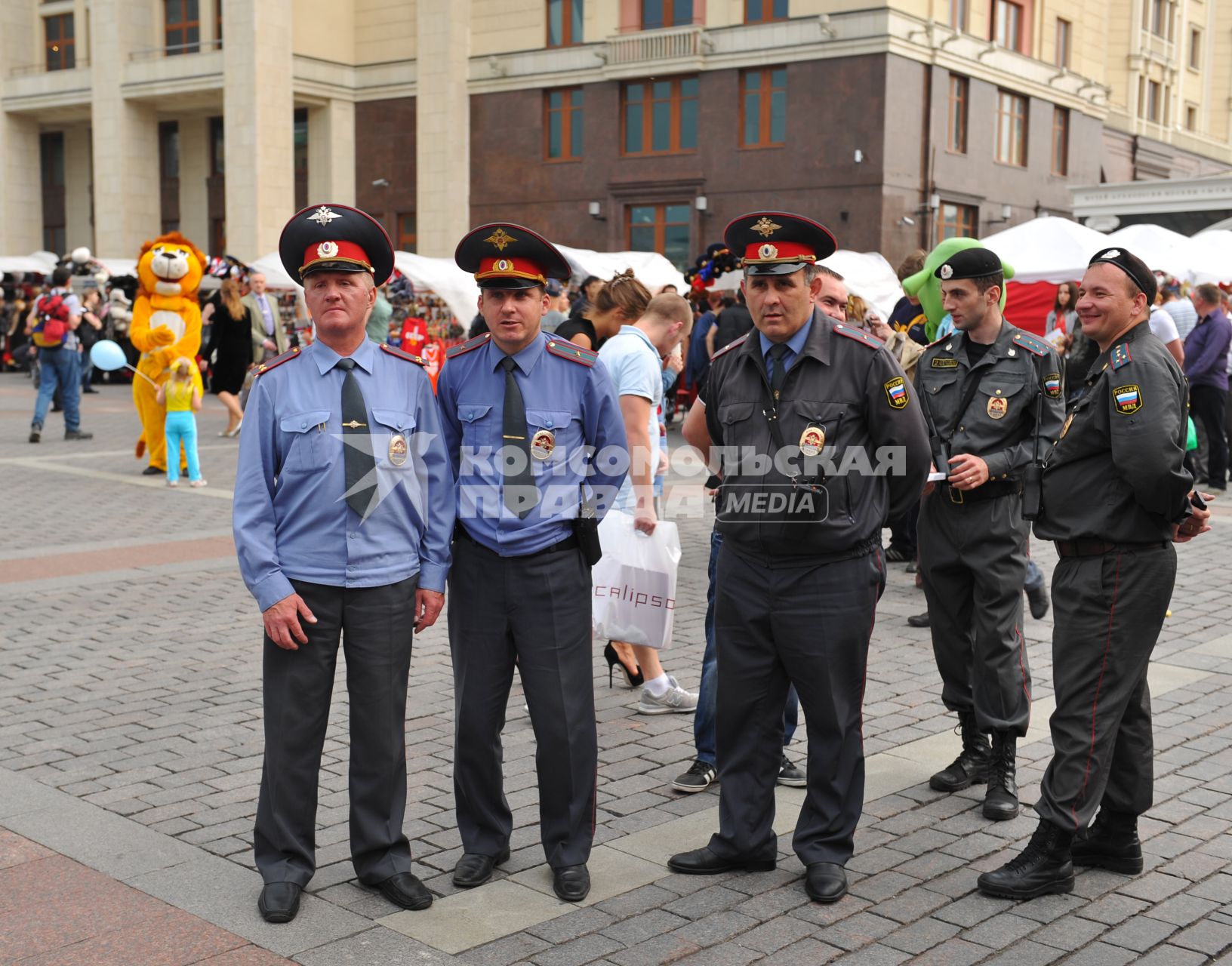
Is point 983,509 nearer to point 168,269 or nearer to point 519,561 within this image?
point 519,561

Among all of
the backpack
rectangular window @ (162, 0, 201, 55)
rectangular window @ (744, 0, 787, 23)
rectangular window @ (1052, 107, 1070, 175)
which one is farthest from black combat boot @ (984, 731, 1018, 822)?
rectangular window @ (162, 0, 201, 55)

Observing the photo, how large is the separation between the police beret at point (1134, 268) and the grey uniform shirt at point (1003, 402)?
32.7 inches

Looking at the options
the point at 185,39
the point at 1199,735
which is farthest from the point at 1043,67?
the point at 1199,735

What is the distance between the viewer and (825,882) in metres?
4.05

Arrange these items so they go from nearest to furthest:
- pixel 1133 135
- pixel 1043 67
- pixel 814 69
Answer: pixel 814 69 → pixel 1043 67 → pixel 1133 135

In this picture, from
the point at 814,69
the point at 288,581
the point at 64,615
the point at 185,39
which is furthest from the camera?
the point at 185,39

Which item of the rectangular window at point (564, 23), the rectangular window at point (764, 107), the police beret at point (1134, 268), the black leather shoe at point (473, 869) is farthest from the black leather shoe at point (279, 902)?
the rectangular window at point (564, 23)

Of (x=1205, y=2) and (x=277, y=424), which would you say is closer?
(x=277, y=424)

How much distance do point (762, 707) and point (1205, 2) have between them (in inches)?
2425

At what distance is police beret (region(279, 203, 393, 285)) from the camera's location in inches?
154

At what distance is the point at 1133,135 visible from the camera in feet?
152

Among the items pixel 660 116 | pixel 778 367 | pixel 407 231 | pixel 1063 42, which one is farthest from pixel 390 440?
pixel 1063 42

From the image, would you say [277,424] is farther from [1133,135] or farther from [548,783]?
[1133,135]

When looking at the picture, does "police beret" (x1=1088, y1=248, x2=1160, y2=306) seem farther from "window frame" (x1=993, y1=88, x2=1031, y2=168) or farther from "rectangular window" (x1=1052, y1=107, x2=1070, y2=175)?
"rectangular window" (x1=1052, y1=107, x2=1070, y2=175)
